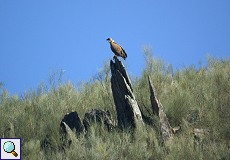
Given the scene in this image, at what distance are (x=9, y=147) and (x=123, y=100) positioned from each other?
10.2 ft

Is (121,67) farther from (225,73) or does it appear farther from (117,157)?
(225,73)

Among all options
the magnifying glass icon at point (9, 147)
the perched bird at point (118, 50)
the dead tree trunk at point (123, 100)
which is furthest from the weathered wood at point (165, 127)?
the magnifying glass icon at point (9, 147)

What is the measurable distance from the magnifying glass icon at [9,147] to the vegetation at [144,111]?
0.42 metres

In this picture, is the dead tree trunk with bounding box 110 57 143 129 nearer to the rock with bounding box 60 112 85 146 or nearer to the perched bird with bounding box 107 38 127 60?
the perched bird with bounding box 107 38 127 60

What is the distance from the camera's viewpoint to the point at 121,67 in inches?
427

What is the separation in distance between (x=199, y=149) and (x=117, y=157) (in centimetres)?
175

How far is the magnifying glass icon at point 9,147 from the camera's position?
8992 mm

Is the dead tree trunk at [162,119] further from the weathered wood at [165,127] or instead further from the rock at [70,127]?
the rock at [70,127]

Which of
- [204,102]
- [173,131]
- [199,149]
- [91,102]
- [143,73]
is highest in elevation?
[143,73]

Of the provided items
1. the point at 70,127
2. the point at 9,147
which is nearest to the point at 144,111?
the point at 70,127

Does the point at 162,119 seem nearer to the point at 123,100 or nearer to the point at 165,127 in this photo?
the point at 165,127

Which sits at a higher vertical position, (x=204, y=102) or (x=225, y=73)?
(x=225, y=73)

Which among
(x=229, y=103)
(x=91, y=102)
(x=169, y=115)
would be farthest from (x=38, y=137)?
(x=229, y=103)

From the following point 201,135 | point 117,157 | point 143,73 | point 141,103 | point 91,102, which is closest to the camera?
point 117,157
